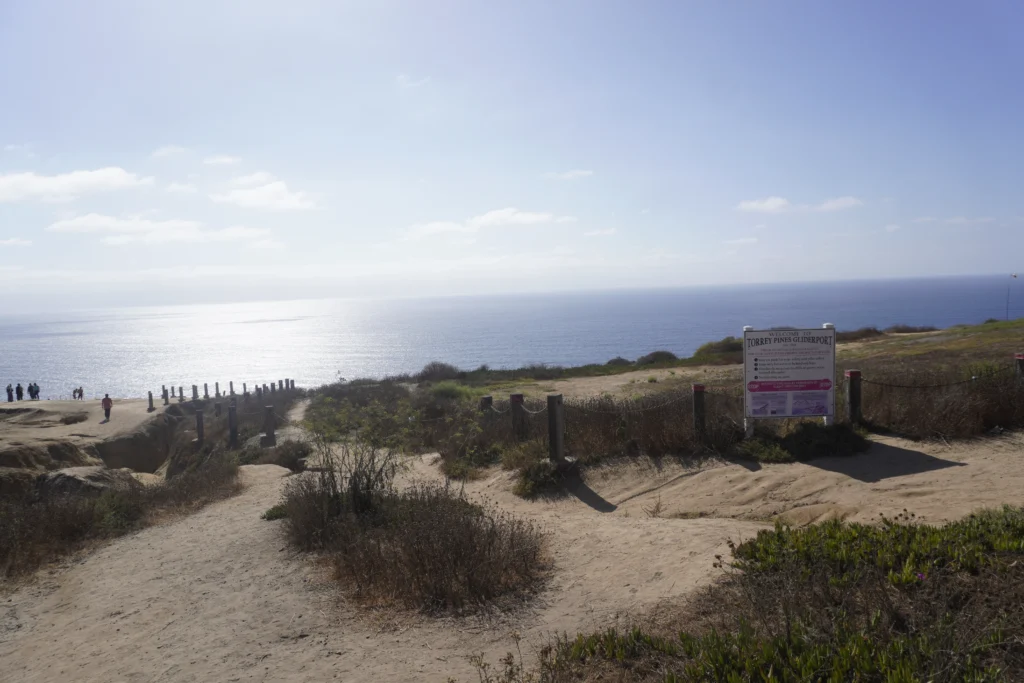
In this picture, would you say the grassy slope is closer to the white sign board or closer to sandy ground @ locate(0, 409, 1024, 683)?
the white sign board

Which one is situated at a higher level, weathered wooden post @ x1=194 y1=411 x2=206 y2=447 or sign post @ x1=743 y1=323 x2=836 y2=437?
sign post @ x1=743 y1=323 x2=836 y2=437

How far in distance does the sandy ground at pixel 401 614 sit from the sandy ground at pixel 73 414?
13.3 metres

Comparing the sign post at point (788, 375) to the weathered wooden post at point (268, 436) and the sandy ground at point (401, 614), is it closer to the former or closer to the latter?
the sandy ground at point (401, 614)

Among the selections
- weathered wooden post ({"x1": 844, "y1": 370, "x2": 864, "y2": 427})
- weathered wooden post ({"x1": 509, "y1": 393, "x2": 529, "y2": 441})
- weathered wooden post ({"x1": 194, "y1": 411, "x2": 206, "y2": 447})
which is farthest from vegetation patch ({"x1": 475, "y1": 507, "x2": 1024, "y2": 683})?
weathered wooden post ({"x1": 194, "y1": 411, "x2": 206, "y2": 447})

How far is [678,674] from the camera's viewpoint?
13.1 feet

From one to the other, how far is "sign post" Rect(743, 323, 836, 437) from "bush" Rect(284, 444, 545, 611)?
Result: 192 inches

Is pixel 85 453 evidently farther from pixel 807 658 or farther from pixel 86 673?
pixel 807 658

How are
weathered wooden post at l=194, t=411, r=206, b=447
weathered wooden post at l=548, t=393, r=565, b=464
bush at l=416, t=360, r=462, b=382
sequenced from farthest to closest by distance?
bush at l=416, t=360, r=462, b=382
weathered wooden post at l=194, t=411, r=206, b=447
weathered wooden post at l=548, t=393, r=565, b=464

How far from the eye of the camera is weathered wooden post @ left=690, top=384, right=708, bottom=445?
11.0 meters

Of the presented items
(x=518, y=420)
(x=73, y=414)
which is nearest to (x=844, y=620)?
(x=518, y=420)

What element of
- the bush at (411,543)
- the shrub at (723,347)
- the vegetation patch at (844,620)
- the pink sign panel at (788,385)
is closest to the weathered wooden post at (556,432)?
the bush at (411,543)

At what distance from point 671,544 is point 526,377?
2903 cm

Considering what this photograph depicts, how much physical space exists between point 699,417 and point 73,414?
29872mm

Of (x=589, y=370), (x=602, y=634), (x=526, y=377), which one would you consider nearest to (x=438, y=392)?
(x=526, y=377)
